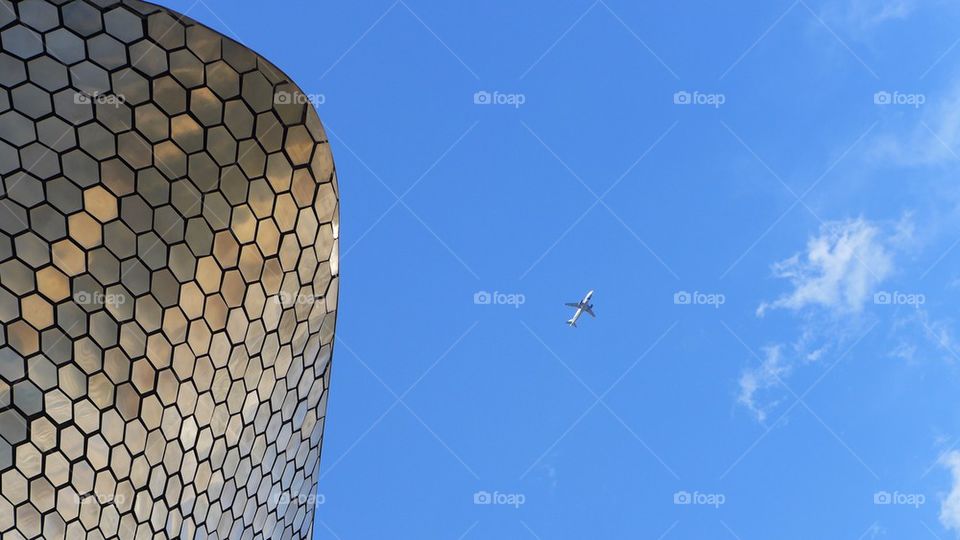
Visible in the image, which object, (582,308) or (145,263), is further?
(582,308)

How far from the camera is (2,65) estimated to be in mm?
15016

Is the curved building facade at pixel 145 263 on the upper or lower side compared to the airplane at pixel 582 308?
lower

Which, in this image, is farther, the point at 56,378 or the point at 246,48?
the point at 246,48

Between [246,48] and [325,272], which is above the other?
[246,48]

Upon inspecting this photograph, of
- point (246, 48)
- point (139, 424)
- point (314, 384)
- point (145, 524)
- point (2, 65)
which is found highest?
point (246, 48)

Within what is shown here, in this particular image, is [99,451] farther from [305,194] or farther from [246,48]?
[246,48]

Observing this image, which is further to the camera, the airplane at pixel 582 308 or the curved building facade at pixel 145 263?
the airplane at pixel 582 308

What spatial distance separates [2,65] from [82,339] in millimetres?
5522

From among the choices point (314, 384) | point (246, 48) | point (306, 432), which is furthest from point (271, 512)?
point (246, 48)

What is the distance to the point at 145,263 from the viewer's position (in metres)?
17.0

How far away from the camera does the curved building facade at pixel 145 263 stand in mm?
15438

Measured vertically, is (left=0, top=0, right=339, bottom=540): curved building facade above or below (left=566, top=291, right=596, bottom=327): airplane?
below

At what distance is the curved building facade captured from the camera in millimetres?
15438

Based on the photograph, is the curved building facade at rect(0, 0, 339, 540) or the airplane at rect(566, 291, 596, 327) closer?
the curved building facade at rect(0, 0, 339, 540)
